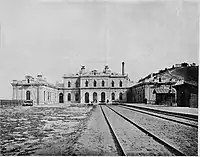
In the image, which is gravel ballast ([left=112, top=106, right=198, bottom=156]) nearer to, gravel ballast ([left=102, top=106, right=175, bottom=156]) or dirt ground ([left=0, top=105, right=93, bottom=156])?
gravel ballast ([left=102, top=106, right=175, bottom=156])

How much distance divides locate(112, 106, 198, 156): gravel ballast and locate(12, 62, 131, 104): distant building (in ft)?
1.47

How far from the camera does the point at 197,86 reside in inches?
103

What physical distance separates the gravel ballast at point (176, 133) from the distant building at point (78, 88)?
449 mm

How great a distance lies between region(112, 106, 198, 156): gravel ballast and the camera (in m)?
2.39

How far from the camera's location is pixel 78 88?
10.8 ft

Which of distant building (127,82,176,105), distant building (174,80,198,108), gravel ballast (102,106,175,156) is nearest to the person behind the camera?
gravel ballast (102,106,175,156)

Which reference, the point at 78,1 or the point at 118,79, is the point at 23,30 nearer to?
the point at 78,1

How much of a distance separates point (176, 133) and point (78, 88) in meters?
1.38

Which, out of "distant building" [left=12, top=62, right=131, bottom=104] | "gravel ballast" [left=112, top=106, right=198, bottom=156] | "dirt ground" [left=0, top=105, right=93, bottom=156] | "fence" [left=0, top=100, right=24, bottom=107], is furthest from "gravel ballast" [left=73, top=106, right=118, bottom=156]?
"fence" [left=0, top=100, right=24, bottom=107]

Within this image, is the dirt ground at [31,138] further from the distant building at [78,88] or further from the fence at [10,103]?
the distant building at [78,88]

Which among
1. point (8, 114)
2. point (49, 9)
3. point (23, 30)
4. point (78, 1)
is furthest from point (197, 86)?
point (8, 114)

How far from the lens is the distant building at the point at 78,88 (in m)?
2.98

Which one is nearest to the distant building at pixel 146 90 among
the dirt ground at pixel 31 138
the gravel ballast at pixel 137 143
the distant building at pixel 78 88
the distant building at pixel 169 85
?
the distant building at pixel 169 85

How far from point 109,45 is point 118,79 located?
526 millimetres
